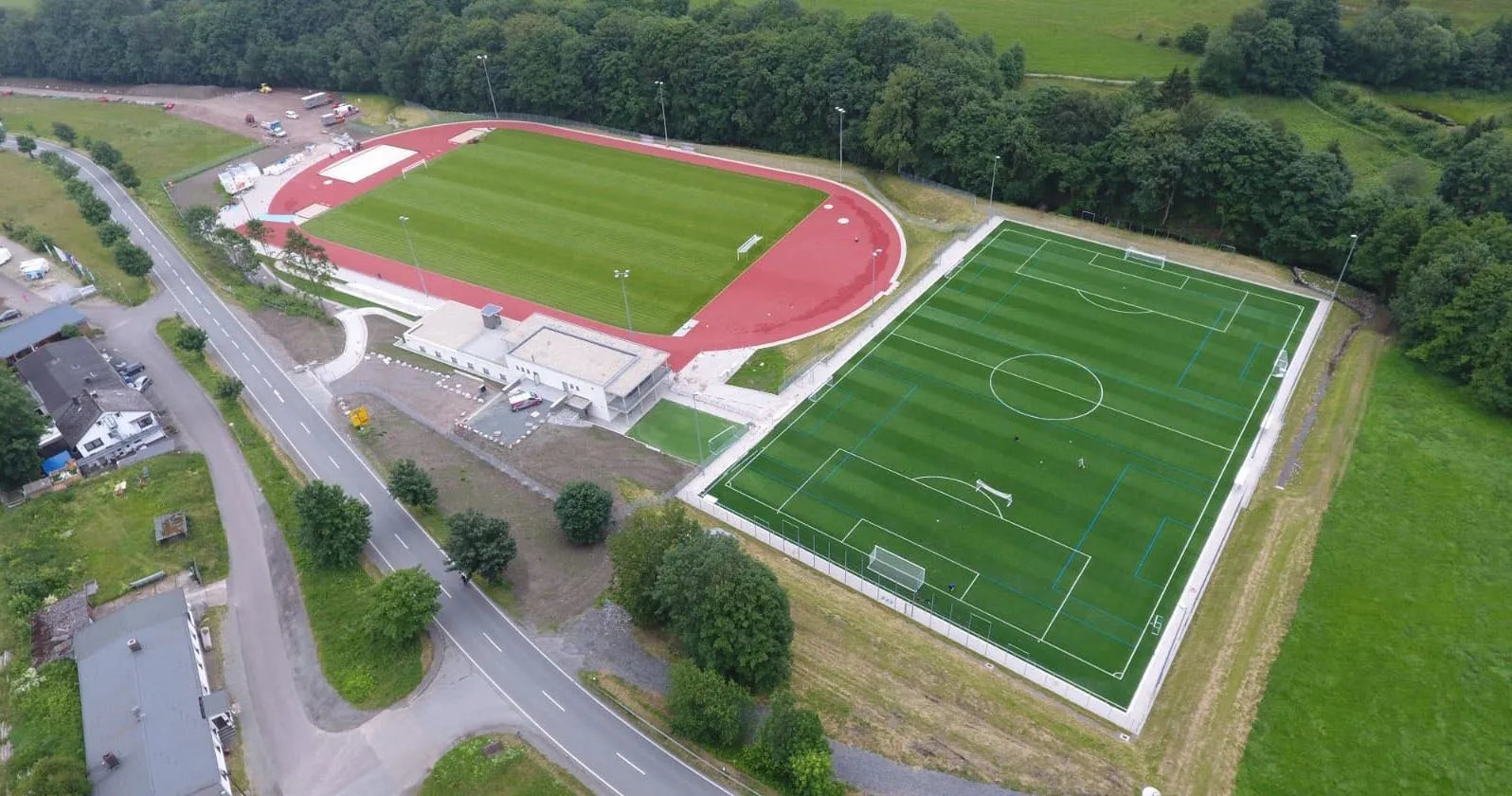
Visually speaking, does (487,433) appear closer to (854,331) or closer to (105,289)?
(854,331)

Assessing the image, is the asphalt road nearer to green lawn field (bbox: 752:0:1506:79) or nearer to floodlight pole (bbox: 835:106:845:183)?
floodlight pole (bbox: 835:106:845:183)

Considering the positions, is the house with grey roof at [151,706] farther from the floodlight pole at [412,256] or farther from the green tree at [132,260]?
the green tree at [132,260]

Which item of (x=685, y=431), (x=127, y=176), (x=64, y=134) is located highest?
(x=64, y=134)

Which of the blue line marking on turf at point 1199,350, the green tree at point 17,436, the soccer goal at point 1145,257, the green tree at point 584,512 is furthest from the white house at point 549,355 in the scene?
the soccer goal at point 1145,257

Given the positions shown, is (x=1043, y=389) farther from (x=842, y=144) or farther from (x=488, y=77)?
(x=488, y=77)

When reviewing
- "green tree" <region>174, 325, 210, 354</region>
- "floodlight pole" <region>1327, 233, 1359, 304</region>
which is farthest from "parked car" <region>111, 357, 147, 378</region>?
"floodlight pole" <region>1327, 233, 1359, 304</region>

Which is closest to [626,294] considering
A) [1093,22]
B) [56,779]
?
[56,779]
